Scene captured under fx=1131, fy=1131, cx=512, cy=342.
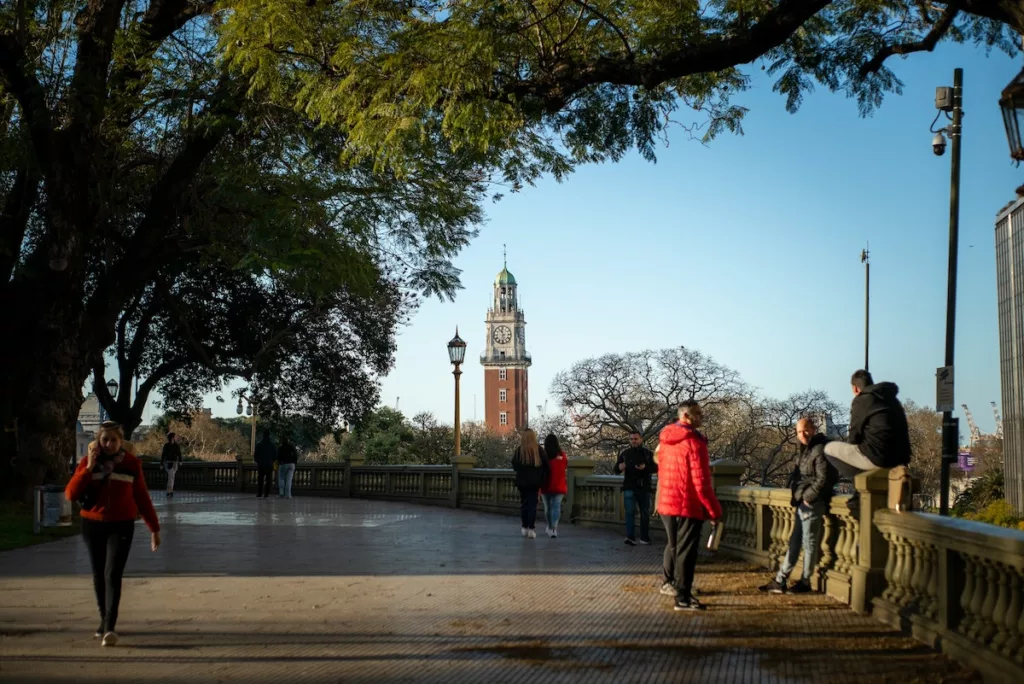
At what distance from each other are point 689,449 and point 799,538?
5.48ft

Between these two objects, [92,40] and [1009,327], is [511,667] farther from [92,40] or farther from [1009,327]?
[1009,327]

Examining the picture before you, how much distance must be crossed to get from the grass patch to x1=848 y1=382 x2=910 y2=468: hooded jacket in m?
12.1

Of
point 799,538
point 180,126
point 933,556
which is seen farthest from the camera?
point 180,126

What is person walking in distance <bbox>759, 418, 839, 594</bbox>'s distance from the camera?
10.8 meters

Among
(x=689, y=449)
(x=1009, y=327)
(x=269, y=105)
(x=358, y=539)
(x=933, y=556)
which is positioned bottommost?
(x=358, y=539)

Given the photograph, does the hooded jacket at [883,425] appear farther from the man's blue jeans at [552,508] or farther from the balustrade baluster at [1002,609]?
the man's blue jeans at [552,508]

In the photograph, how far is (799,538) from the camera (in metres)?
11.1

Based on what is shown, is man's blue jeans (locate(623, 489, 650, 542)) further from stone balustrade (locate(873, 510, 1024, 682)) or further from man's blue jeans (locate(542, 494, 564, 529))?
stone balustrade (locate(873, 510, 1024, 682))

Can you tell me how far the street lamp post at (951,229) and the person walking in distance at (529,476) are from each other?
251 inches

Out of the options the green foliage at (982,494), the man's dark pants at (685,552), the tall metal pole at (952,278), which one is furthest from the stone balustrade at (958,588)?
the green foliage at (982,494)

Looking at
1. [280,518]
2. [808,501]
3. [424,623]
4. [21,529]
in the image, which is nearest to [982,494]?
[280,518]

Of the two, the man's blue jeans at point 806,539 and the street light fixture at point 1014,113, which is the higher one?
the street light fixture at point 1014,113

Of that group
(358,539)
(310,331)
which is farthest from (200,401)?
(358,539)

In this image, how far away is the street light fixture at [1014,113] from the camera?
7.31 meters
